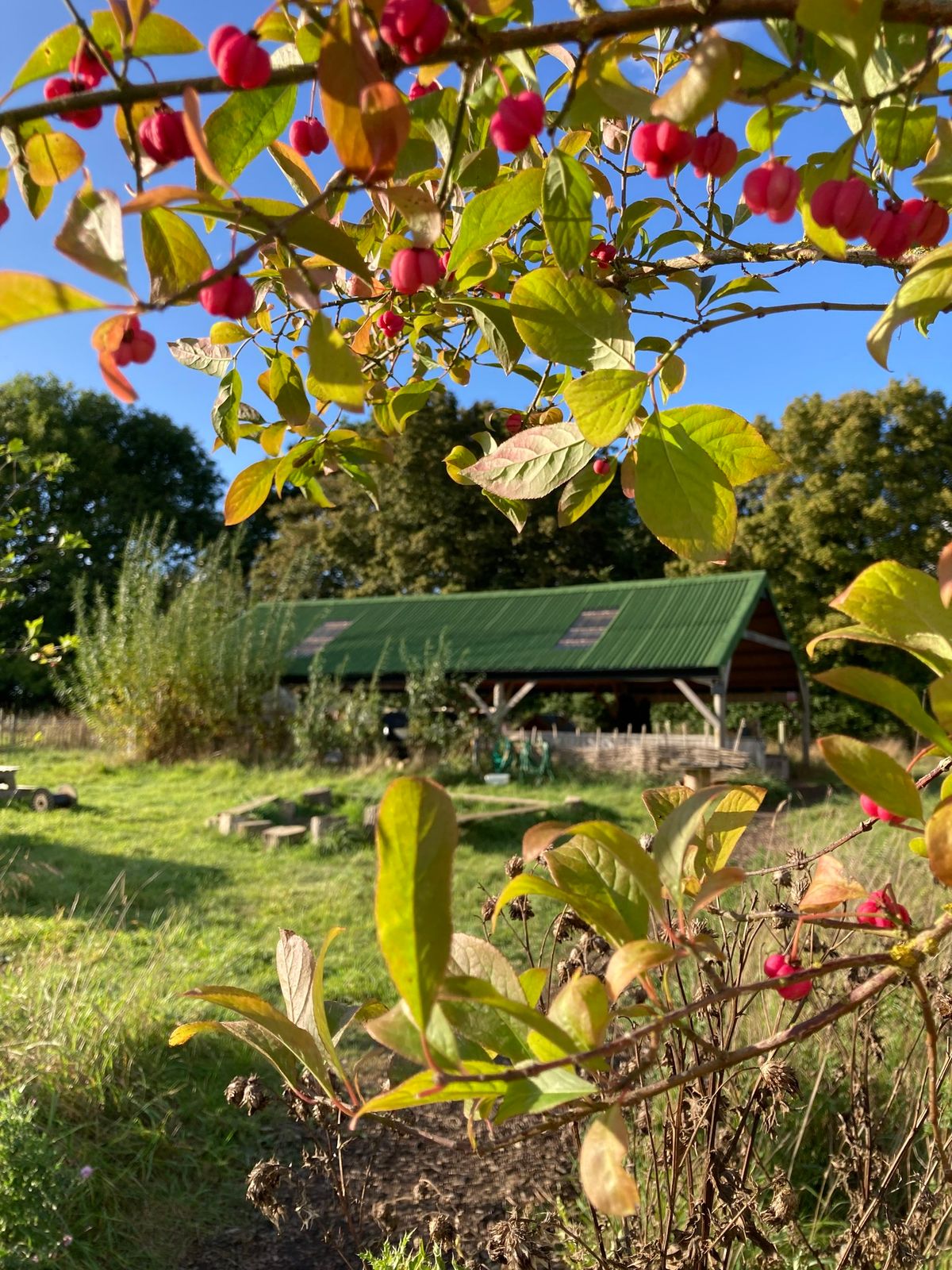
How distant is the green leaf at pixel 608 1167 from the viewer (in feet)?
1.44

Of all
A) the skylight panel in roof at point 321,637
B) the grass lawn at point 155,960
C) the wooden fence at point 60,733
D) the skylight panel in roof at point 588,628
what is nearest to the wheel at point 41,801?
the grass lawn at point 155,960

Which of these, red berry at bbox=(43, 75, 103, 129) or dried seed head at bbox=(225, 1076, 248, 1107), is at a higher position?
red berry at bbox=(43, 75, 103, 129)

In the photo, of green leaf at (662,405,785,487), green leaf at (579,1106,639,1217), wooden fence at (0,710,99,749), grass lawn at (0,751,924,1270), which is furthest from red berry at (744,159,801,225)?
wooden fence at (0,710,99,749)

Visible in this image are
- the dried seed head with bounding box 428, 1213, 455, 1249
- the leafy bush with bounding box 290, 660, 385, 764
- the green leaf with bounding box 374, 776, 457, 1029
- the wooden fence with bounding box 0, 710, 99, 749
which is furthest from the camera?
the wooden fence with bounding box 0, 710, 99, 749

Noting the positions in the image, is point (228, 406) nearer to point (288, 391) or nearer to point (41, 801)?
point (288, 391)

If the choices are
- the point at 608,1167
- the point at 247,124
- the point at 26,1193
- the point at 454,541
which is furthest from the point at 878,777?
the point at 454,541

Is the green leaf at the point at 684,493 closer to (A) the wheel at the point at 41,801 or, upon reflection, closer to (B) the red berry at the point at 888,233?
(B) the red berry at the point at 888,233

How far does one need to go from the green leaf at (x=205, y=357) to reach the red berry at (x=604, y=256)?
45cm

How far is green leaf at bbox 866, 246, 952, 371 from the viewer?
570 mm

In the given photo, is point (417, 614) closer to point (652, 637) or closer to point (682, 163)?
point (652, 637)

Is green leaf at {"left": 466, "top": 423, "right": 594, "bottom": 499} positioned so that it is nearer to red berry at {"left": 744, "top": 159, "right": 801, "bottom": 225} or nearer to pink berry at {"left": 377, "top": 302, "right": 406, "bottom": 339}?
red berry at {"left": 744, "top": 159, "right": 801, "bottom": 225}

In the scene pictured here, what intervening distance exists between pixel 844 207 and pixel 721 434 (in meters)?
0.18

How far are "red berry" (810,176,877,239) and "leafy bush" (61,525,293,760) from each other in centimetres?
1180

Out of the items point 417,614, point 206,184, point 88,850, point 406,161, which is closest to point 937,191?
point 406,161
